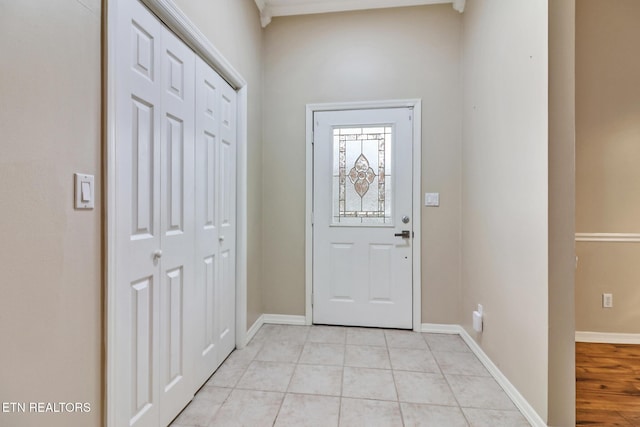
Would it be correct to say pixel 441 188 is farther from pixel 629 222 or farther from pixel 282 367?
pixel 282 367

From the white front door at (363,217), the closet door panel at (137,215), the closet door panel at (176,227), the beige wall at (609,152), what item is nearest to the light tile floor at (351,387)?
the closet door panel at (176,227)

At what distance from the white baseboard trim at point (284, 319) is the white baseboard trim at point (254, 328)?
67 mm

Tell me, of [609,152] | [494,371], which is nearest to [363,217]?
[494,371]

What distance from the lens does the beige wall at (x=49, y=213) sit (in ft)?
2.55

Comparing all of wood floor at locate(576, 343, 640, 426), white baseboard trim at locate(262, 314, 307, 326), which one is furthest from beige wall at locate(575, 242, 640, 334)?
white baseboard trim at locate(262, 314, 307, 326)

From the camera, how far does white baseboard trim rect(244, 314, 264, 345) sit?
2.46 m

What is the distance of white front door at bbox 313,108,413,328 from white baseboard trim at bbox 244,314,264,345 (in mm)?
509

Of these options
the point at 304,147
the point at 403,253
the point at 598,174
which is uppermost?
the point at 304,147

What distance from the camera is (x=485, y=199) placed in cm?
216

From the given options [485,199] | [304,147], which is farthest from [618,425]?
[304,147]

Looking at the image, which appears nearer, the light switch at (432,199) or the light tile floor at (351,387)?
the light tile floor at (351,387)

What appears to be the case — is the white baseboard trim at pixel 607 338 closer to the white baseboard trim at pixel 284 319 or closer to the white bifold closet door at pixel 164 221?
the white baseboard trim at pixel 284 319

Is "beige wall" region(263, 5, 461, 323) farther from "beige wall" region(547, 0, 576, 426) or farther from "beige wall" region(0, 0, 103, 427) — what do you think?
"beige wall" region(0, 0, 103, 427)

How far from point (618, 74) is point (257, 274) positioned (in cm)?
348
